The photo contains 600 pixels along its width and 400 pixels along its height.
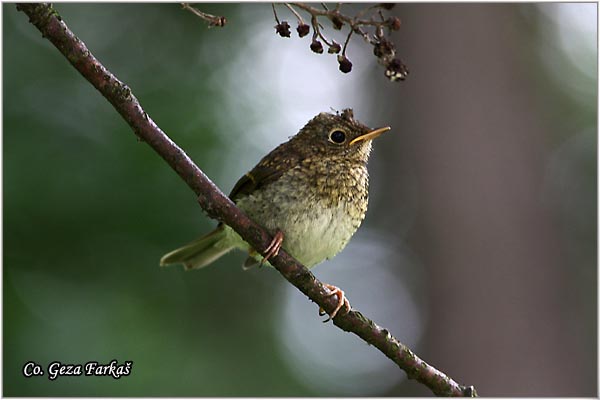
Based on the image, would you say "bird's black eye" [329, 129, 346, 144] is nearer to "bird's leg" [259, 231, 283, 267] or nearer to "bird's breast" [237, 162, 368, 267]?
"bird's breast" [237, 162, 368, 267]

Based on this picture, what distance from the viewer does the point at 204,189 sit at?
290 cm

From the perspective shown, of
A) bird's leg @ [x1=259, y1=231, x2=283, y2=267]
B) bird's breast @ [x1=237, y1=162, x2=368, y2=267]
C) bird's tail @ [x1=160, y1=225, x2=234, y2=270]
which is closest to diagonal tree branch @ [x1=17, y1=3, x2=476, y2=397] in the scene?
bird's leg @ [x1=259, y1=231, x2=283, y2=267]

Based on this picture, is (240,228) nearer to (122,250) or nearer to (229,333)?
(122,250)

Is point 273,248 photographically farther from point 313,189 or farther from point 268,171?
point 268,171

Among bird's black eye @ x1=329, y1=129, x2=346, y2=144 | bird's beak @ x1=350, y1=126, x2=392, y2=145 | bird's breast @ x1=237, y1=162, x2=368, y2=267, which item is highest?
bird's beak @ x1=350, y1=126, x2=392, y2=145

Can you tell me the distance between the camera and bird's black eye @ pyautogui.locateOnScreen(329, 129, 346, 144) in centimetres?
430

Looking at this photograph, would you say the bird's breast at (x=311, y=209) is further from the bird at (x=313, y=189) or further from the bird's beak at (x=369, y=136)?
the bird's beak at (x=369, y=136)

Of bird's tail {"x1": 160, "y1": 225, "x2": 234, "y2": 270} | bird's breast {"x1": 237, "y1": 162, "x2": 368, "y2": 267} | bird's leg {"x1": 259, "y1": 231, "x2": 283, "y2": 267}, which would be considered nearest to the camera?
bird's leg {"x1": 259, "y1": 231, "x2": 283, "y2": 267}

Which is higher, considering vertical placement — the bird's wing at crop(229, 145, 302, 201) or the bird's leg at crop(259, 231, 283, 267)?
the bird's wing at crop(229, 145, 302, 201)

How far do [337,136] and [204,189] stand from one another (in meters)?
1.54

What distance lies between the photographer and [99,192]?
617 centimetres

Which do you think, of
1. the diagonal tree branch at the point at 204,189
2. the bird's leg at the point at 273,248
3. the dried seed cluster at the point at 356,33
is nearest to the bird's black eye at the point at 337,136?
the bird's leg at the point at 273,248

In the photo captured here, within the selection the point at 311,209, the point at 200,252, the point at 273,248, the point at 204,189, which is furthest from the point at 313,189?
the point at 204,189

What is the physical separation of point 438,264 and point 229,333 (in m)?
2.00
